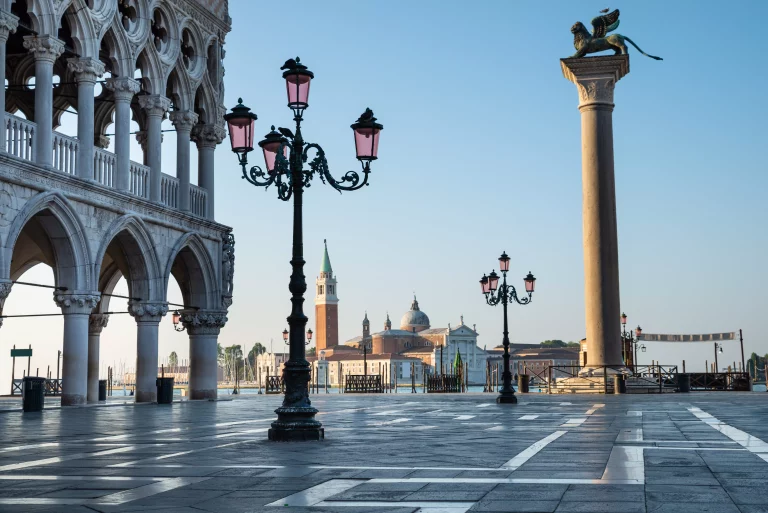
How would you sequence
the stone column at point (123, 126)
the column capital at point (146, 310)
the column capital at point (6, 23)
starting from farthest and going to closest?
the column capital at point (146, 310) < the stone column at point (123, 126) < the column capital at point (6, 23)

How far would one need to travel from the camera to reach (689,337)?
260ft

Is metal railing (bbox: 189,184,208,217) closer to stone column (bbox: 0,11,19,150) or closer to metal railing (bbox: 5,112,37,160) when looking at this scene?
metal railing (bbox: 5,112,37,160)

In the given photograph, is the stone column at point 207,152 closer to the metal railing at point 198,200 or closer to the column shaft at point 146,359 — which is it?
the metal railing at point 198,200

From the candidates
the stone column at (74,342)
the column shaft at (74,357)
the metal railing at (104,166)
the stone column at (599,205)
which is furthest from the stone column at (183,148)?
the stone column at (599,205)

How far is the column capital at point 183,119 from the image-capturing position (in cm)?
2962

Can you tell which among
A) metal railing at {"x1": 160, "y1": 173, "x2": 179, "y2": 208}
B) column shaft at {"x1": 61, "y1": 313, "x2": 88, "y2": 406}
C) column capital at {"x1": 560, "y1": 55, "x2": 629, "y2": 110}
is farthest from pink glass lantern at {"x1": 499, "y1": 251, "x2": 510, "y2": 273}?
column shaft at {"x1": 61, "y1": 313, "x2": 88, "y2": 406}

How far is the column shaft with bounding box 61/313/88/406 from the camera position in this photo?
23953 mm

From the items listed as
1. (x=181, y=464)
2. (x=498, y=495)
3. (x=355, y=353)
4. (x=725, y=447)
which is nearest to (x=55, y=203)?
(x=181, y=464)

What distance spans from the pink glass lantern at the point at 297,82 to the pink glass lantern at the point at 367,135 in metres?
0.80

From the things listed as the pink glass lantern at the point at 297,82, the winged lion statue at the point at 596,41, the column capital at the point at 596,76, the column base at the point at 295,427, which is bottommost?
the column base at the point at 295,427

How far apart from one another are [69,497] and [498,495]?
3013 millimetres

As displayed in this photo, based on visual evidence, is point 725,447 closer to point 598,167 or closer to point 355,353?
point 598,167

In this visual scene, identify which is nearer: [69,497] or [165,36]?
[69,497]

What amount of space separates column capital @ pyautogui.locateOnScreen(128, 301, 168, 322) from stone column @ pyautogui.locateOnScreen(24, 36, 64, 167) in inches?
233
